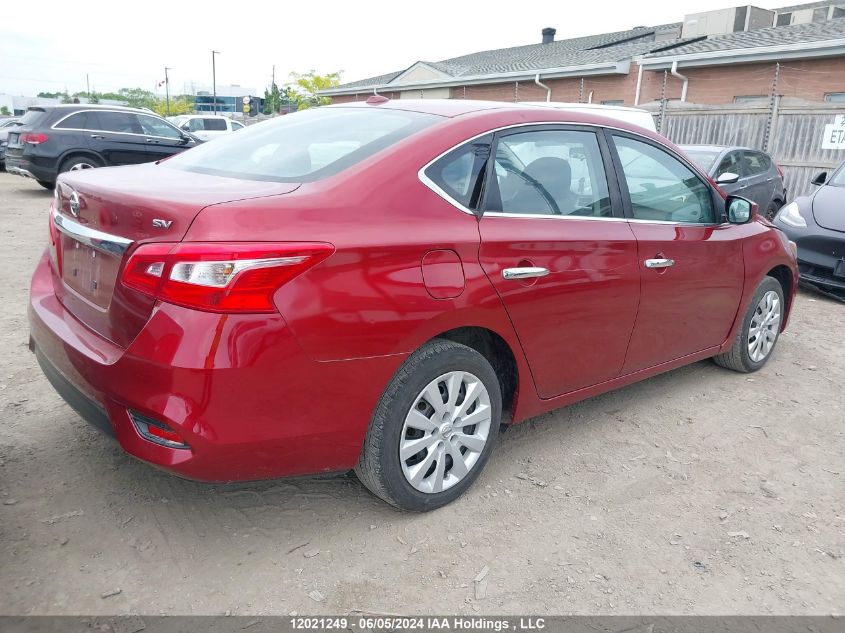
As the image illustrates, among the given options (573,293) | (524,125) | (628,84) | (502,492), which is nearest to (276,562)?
(502,492)

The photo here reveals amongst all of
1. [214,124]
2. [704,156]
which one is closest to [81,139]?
[704,156]

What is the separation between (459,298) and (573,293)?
2.42 ft

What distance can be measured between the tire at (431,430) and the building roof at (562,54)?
20.4m

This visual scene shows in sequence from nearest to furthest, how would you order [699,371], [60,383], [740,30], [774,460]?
[60,383] → [774,460] → [699,371] → [740,30]

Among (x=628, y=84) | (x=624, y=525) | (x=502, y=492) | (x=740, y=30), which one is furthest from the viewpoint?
(x=740, y=30)

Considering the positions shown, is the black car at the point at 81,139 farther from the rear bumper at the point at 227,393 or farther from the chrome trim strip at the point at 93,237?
the rear bumper at the point at 227,393

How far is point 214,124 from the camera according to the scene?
26.0m

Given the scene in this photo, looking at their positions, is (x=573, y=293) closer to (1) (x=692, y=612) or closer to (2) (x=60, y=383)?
(1) (x=692, y=612)

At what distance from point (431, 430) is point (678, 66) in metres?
18.7

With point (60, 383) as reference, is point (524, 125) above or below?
above

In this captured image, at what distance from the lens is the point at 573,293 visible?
3.21 meters

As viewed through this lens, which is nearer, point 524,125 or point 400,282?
point 400,282

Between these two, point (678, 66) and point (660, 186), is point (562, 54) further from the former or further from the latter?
point (660, 186)

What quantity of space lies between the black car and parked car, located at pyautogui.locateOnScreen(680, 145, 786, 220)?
32.3 feet
